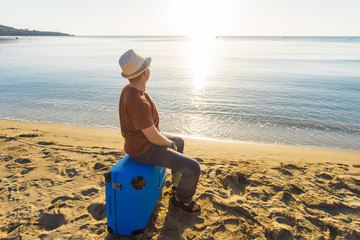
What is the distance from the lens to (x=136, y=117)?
278cm

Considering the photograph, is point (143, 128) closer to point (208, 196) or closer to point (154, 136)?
point (154, 136)

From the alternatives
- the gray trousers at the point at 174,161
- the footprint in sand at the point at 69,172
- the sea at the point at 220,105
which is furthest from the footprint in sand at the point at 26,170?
the sea at the point at 220,105

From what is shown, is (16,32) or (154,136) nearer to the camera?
(154,136)

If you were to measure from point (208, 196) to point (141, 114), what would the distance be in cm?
176

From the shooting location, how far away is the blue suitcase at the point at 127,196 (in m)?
2.79

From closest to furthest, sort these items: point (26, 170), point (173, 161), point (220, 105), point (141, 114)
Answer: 1. point (141, 114)
2. point (173, 161)
3. point (26, 170)
4. point (220, 105)

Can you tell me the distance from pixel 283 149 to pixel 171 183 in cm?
351

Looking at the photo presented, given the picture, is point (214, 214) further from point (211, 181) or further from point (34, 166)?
point (34, 166)

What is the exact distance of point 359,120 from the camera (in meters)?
8.34

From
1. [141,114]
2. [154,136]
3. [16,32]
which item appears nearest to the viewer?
[141,114]

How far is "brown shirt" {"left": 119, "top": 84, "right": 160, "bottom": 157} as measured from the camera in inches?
109

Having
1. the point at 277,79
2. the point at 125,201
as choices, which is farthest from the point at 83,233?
the point at 277,79

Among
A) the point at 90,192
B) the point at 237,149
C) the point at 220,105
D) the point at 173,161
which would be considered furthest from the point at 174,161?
the point at 220,105

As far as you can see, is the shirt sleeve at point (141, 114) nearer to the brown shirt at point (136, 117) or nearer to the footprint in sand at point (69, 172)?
the brown shirt at point (136, 117)
